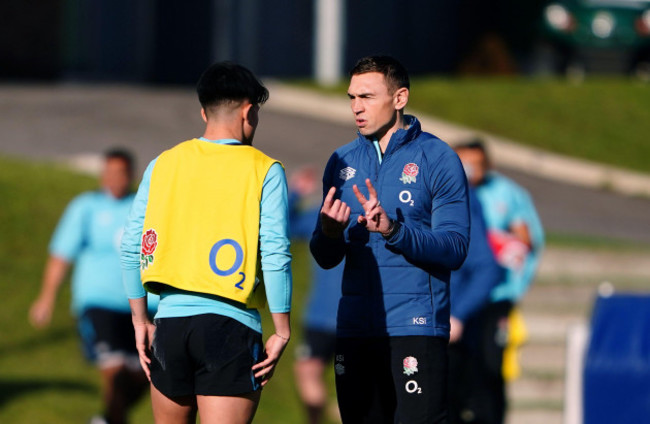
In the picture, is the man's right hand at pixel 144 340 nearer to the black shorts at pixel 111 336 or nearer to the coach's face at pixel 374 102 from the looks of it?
the coach's face at pixel 374 102

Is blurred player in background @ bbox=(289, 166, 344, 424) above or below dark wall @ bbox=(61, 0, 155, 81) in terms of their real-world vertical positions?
Answer: below

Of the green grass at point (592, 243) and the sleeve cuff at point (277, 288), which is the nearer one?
the sleeve cuff at point (277, 288)

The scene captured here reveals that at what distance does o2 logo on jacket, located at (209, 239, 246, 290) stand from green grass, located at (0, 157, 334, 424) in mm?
6073

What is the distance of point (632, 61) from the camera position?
28125mm

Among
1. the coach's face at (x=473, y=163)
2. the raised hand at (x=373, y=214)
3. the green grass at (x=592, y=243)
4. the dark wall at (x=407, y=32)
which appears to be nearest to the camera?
the raised hand at (x=373, y=214)

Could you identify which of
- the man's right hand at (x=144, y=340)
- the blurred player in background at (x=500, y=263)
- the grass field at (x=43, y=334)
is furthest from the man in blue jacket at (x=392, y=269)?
the grass field at (x=43, y=334)

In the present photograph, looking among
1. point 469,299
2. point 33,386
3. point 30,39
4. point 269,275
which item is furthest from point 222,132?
point 30,39

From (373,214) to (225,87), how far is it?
851 millimetres

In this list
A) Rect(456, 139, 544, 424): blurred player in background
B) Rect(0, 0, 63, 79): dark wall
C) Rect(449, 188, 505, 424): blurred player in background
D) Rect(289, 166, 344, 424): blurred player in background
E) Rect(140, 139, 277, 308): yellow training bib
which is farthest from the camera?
Rect(0, 0, 63, 79): dark wall

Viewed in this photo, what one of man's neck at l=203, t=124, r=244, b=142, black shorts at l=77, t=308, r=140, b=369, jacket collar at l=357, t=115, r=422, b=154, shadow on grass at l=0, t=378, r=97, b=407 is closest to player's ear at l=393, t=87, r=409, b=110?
jacket collar at l=357, t=115, r=422, b=154

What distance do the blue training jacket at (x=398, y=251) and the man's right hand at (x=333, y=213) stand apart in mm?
222

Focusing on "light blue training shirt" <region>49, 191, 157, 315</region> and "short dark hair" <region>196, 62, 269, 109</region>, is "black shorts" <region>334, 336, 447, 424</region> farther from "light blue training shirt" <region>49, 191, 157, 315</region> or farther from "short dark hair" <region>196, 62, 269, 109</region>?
"light blue training shirt" <region>49, 191, 157, 315</region>

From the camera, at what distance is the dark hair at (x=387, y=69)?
5219 millimetres

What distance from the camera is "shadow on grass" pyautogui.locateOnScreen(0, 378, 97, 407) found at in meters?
10.9
